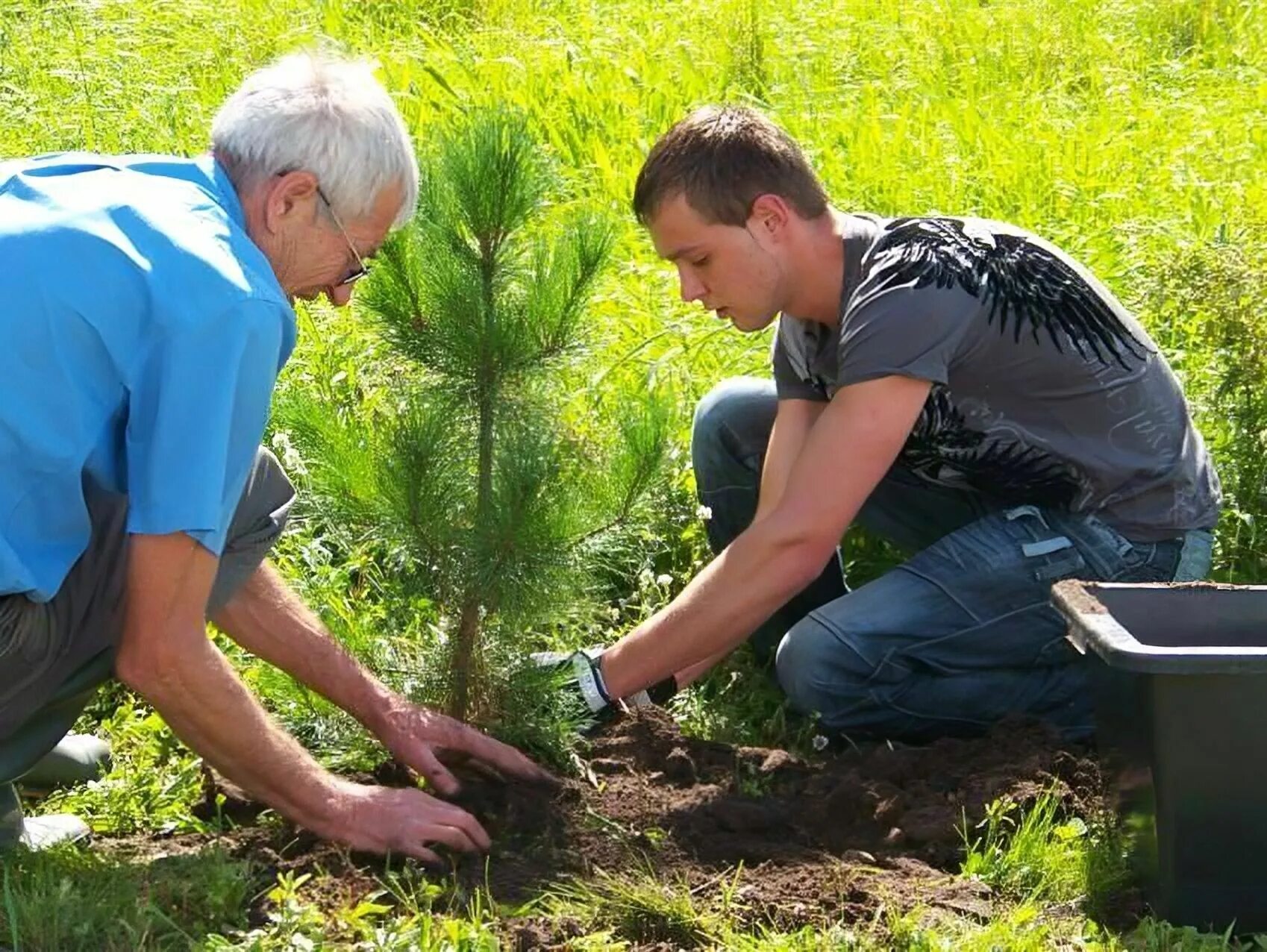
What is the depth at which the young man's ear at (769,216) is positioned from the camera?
135 inches

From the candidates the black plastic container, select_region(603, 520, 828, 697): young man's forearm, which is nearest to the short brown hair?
select_region(603, 520, 828, 697): young man's forearm

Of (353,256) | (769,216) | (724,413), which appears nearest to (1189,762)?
Result: (769,216)

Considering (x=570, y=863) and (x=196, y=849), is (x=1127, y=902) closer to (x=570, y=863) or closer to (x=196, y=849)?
(x=570, y=863)

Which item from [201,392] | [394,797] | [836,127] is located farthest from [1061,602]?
[836,127]

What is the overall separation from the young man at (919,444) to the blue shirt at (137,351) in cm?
111

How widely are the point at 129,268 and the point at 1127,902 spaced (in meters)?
1.94

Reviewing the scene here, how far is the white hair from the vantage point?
8.72 feet

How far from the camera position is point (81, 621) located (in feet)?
9.46

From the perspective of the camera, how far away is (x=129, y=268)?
2.52m

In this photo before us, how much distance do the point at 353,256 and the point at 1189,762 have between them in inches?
61.1

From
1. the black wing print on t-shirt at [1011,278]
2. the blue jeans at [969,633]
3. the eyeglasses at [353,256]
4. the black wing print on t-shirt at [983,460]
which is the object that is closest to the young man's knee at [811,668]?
the blue jeans at [969,633]

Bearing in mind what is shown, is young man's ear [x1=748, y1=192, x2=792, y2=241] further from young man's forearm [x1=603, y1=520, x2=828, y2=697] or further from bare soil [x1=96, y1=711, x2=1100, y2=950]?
bare soil [x1=96, y1=711, x2=1100, y2=950]

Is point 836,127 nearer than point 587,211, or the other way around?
point 587,211

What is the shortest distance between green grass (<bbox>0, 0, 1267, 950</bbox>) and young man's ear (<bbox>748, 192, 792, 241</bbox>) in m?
0.38
